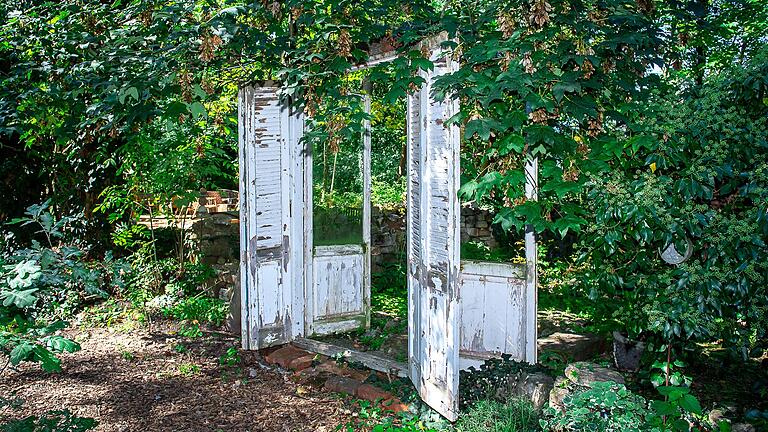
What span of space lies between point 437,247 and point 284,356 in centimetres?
213

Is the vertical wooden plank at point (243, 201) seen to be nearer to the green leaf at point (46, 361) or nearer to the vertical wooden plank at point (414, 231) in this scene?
the vertical wooden plank at point (414, 231)

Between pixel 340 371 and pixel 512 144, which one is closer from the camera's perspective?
pixel 512 144

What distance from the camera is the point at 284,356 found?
5.50m

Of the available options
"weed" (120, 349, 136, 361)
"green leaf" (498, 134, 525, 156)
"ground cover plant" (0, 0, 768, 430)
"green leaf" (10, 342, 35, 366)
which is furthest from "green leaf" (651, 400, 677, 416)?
"weed" (120, 349, 136, 361)

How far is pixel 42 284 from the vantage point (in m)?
3.32

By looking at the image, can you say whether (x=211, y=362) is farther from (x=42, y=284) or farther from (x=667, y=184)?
(x=667, y=184)

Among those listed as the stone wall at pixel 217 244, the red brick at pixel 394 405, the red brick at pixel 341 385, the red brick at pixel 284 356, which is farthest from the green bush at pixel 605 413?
the stone wall at pixel 217 244

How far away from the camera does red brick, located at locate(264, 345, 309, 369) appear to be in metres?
5.42

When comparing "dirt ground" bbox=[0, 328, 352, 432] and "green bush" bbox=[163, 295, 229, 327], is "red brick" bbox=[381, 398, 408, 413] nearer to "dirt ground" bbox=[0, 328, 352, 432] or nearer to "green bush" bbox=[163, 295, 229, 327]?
"dirt ground" bbox=[0, 328, 352, 432]

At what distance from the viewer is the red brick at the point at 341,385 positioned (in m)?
4.68

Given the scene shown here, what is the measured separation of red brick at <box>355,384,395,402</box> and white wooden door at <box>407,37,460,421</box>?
0.82 feet

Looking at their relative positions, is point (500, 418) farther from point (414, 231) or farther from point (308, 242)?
point (308, 242)

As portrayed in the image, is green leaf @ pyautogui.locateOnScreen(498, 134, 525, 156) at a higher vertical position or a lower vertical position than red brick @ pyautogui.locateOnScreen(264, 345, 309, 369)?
higher

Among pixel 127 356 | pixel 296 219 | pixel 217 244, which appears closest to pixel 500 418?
pixel 296 219
